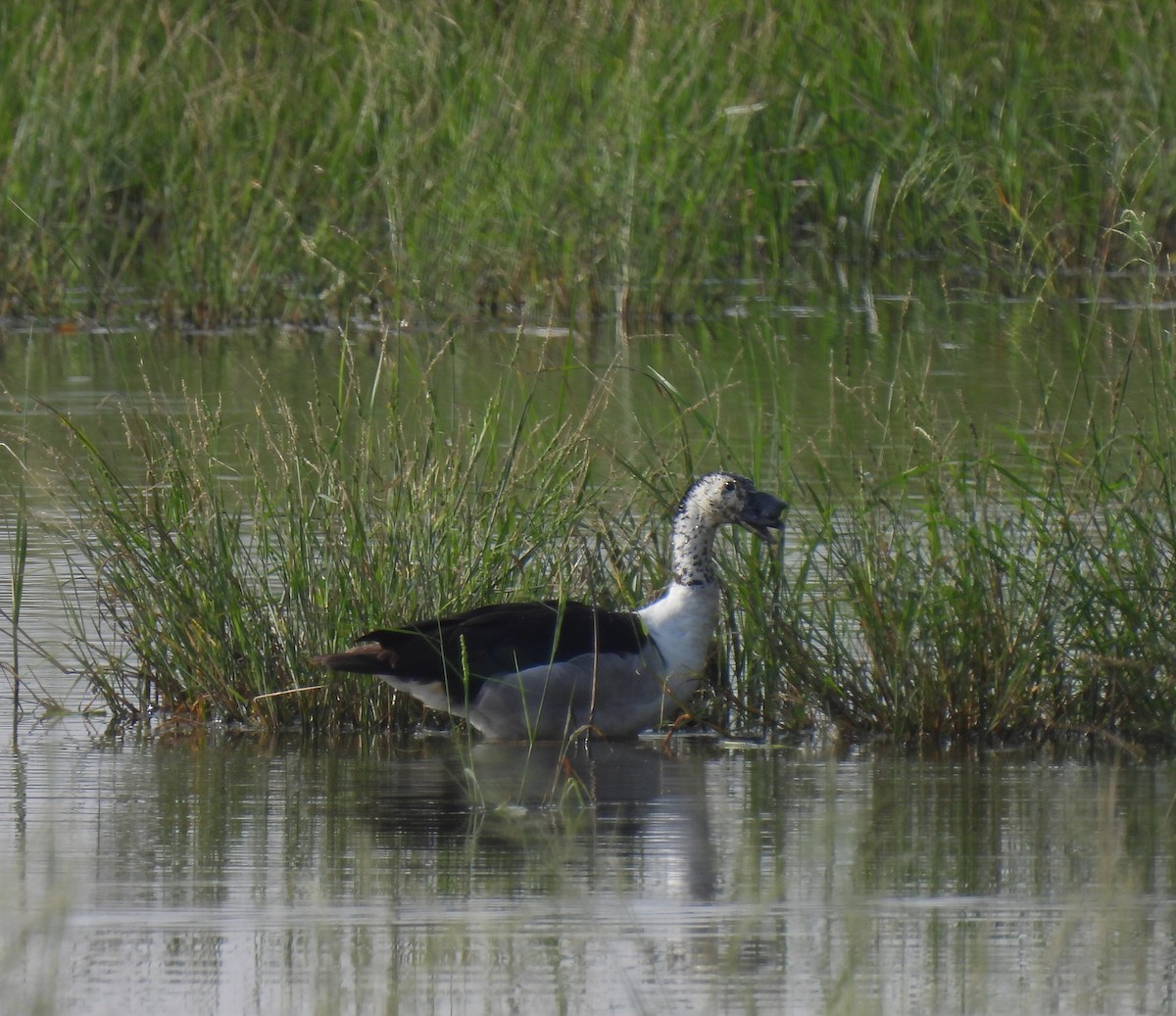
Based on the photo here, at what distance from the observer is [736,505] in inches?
266

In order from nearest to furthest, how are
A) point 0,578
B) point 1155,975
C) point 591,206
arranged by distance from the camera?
point 1155,975 < point 0,578 < point 591,206

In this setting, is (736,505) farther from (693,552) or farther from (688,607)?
(688,607)

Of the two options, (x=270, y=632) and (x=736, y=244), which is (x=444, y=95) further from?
(x=270, y=632)

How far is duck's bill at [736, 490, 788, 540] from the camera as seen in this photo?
6758 mm

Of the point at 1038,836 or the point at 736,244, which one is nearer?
the point at 1038,836

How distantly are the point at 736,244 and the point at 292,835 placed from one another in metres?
10.4

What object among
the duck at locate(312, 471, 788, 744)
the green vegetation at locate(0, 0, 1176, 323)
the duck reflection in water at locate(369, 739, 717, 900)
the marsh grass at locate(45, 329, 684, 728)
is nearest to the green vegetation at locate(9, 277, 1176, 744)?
the marsh grass at locate(45, 329, 684, 728)

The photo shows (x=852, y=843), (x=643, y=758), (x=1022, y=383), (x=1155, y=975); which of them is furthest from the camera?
(x=1022, y=383)

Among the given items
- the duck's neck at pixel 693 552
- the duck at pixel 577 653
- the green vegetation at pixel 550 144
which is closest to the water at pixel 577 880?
the duck at pixel 577 653

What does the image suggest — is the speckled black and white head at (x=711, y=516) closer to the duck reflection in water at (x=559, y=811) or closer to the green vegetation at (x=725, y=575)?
the green vegetation at (x=725, y=575)

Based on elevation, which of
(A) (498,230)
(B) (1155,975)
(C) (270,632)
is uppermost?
(A) (498,230)

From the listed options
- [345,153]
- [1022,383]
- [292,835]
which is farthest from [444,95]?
[292,835]

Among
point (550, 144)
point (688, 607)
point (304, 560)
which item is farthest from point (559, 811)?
point (550, 144)

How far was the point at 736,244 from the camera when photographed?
1552 centimetres
